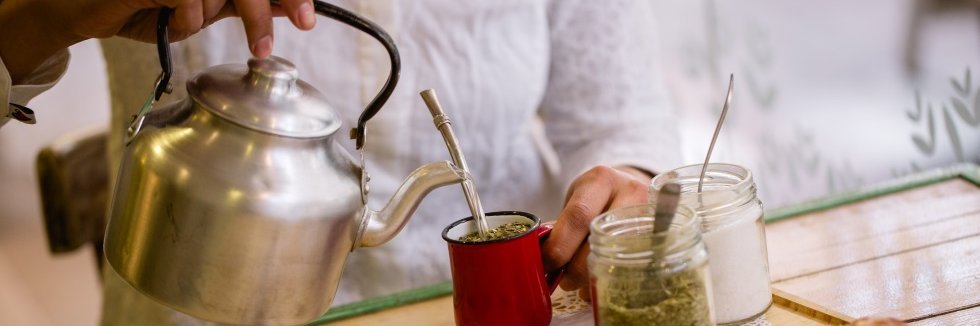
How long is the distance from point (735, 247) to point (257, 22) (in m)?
0.44

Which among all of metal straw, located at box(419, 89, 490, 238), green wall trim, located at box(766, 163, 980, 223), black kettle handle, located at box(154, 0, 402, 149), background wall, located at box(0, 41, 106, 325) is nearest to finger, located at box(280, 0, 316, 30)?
black kettle handle, located at box(154, 0, 402, 149)

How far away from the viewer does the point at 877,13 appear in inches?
67.5

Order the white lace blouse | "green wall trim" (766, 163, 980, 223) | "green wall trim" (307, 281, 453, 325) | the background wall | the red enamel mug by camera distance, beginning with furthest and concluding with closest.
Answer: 1. the background wall
2. the white lace blouse
3. "green wall trim" (766, 163, 980, 223)
4. "green wall trim" (307, 281, 453, 325)
5. the red enamel mug

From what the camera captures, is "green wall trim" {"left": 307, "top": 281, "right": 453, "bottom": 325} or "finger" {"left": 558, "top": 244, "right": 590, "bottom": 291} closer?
"finger" {"left": 558, "top": 244, "right": 590, "bottom": 291}

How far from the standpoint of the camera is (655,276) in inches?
27.9

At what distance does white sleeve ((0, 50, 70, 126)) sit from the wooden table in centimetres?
38

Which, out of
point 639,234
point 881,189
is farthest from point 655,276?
point 881,189

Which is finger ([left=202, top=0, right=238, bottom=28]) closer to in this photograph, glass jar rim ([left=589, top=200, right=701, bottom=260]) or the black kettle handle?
the black kettle handle

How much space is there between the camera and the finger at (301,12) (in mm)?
738

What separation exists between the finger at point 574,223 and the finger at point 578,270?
1 cm

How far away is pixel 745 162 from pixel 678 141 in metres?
0.62

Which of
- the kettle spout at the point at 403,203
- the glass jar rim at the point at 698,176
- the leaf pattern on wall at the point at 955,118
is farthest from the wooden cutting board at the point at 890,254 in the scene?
the kettle spout at the point at 403,203

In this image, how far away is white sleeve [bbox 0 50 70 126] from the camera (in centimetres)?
94

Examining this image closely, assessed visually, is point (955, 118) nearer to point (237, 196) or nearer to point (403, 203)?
point (403, 203)
